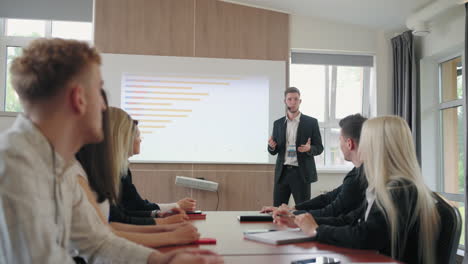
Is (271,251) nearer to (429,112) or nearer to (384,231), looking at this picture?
(384,231)

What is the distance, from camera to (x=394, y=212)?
5.26 feet

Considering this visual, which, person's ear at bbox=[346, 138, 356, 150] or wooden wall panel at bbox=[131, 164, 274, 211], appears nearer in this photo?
person's ear at bbox=[346, 138, 356, 150]

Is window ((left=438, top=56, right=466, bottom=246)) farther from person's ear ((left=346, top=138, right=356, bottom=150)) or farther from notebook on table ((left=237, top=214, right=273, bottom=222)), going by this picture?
notebook on table ((left=237, top=214, right=273, bottom=222))

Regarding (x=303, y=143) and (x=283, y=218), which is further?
(x=303, y=143)

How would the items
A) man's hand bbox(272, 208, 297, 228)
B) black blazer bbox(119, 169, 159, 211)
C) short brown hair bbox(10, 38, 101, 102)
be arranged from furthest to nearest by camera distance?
black blazer bbox(119, 169, 159, 211) < man's hand bbox(272, 208, 297, 228) < short brown hair bbox(10, 38, 101, 102)

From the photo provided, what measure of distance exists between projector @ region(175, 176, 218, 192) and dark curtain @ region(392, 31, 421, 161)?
2463mm

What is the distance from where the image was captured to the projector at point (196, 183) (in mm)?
5195

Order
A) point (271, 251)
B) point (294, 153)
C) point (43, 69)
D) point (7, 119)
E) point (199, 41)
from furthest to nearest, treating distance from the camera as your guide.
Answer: point (199, 41)
point (294, 153)
point (7, 119)
point (271, 251)
point (43, 69)

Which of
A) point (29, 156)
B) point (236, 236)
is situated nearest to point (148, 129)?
point (236, 236)

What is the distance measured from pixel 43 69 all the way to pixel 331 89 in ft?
17.2

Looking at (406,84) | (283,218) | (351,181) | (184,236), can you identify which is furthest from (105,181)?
(406,84)

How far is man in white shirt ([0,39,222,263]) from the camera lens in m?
0.87

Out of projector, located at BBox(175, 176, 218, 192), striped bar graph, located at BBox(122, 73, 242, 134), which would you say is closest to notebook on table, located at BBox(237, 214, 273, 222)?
projector, located at BBox(175, 176, 218, 192)

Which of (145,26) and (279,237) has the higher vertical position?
(145,26)
